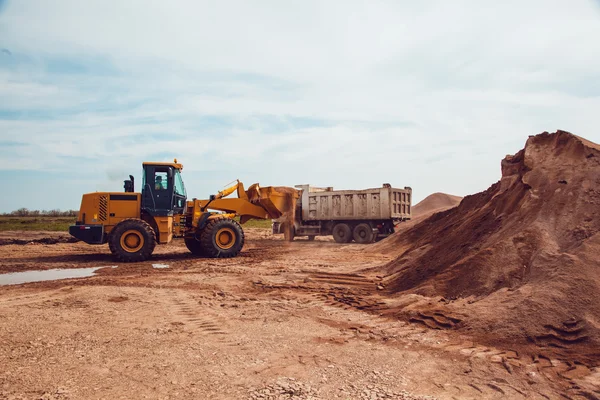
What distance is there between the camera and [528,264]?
25.9ft

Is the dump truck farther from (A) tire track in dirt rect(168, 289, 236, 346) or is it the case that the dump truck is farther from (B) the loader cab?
(A) tire track in dirt rect(168, 289, 236, 346)

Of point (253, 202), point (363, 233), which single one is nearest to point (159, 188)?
point (253, 202)

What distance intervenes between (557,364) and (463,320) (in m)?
1.68

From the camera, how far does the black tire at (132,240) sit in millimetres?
14781

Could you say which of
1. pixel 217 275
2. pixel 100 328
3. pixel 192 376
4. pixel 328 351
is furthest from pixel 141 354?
pixel 217 275

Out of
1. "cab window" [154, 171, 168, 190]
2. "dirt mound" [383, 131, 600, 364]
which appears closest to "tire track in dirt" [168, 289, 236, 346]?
"dirt mound" [383, 131, 600, 364]

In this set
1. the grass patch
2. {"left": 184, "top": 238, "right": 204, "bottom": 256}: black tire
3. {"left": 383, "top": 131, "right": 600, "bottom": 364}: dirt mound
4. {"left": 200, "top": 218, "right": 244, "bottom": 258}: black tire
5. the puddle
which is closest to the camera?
{"left": 383, "top": 131, "right": 600, "bottom": 364}: dirt mound

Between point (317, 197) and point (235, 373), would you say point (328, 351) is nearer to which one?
point (235, 373)

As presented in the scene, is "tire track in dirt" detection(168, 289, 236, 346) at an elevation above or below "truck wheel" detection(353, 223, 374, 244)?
below

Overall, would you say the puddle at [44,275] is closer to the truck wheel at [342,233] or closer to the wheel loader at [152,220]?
the wheel loader at [152,220]

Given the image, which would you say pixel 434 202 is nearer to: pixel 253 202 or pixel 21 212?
pixel 253 202

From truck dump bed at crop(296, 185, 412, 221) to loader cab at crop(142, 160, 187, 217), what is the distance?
371 inches

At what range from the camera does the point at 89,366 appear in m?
5.24

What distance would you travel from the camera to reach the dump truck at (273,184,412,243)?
2211cm
